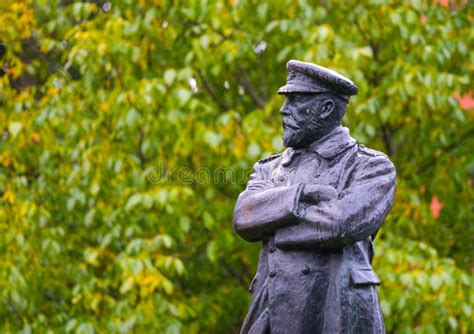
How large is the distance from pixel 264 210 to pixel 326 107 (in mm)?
572

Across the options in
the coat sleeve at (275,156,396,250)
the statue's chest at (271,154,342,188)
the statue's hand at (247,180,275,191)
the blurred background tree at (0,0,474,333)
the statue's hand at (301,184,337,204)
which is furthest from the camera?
the blurred background tree at (0,0,474,333)

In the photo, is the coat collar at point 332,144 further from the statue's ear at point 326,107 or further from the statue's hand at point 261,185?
the statue's hand at point 261,185

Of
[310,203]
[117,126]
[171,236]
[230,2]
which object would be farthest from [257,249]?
[310,203]

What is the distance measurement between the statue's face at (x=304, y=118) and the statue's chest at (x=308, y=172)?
0.10 metres

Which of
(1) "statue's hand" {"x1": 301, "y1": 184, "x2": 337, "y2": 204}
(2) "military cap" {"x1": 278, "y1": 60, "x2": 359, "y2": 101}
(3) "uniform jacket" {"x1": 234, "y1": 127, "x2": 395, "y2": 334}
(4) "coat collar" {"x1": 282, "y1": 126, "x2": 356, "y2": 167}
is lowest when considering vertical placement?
(3) "uniform jacket" {"x1": 234, "y1": 127, "x2": 395, "y2": 334}

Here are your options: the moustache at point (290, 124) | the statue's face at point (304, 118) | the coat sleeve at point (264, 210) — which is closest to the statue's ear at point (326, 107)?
the statue's face at point (304, 118)

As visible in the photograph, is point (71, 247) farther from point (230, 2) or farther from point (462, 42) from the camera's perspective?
point (462, 42)

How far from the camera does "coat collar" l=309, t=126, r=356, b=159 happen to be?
4.95 metres

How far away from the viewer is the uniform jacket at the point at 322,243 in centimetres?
471

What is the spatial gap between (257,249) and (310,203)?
395 cm

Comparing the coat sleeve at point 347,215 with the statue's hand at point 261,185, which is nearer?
the coat sleeve at point 347,215

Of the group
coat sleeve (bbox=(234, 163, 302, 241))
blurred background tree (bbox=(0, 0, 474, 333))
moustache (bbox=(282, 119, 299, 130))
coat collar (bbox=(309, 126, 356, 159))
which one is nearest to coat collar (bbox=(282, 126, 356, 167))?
coat collar (bbox=(309, 126, 356, 159))

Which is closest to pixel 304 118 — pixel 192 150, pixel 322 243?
pixel 322 243

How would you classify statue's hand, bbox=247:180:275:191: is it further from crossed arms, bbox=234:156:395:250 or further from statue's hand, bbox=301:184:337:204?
statue's hand, bbox=301:184:337:204
